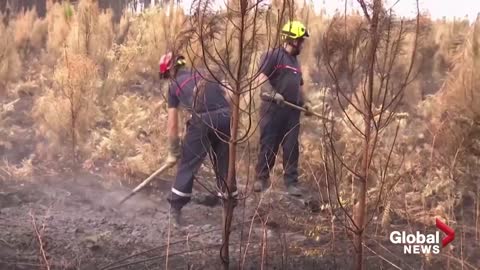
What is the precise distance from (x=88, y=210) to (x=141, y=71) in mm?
1262

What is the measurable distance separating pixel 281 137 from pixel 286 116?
181 millimetres

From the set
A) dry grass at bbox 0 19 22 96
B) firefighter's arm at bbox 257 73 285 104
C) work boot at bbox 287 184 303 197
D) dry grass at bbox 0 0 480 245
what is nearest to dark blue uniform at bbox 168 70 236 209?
dry grass at bbox 0 0 480 245

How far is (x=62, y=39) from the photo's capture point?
5438 millimetres

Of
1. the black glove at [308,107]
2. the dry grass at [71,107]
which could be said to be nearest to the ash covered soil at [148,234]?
the dry grass at [71,107]

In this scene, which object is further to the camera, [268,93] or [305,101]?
[305,101]

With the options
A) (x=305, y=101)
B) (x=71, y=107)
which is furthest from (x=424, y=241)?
(x=71, y=107)

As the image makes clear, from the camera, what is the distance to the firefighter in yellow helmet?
5008mm

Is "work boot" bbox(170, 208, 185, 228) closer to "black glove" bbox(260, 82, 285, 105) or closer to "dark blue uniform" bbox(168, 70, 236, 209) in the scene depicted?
"dark blue uniform" bbox(168, 70, 236, 209)

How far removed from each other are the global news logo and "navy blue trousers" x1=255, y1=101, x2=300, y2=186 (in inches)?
35.8

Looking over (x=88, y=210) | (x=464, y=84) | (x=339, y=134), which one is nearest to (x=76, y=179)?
(x=88, y=210)

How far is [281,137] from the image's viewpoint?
17.7 ft

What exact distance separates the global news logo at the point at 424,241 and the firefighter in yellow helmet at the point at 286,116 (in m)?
0.79

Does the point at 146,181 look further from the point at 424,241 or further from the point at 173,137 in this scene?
the point at 424,241

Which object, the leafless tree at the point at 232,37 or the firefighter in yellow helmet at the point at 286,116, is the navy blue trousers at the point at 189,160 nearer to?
the firefighter in yellow helmet at the point at 286,116
